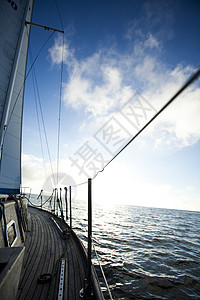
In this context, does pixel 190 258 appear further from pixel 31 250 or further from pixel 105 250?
pixel 31 250

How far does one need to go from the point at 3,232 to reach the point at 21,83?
798cm

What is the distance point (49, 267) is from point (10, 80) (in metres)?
6.72

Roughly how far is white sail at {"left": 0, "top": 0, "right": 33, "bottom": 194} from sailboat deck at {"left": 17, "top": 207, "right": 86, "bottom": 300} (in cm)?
268

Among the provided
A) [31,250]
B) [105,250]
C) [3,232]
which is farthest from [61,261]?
[105,250]

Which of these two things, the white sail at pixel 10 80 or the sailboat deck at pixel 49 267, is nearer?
the sailboat deck at pixel 49 267

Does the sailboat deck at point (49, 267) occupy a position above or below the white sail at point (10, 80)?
below

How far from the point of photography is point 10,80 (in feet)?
18.0

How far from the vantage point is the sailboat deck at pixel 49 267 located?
9.99 ft

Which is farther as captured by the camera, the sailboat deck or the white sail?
the white sail

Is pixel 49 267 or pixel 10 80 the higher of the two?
pixel 10 80

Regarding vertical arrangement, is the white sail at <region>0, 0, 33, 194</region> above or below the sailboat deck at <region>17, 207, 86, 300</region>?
above

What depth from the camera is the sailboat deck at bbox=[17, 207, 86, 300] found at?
304 centimetres

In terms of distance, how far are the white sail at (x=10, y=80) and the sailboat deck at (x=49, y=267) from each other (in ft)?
8.78

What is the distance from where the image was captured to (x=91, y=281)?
116 inches
